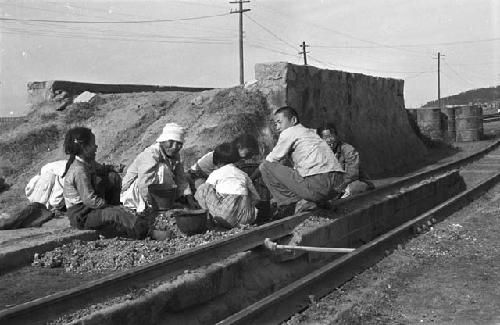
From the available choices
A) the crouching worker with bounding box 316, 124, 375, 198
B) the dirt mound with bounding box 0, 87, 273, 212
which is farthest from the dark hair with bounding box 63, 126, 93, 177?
the dirt mound with bounding box 0, 87, 273, 212

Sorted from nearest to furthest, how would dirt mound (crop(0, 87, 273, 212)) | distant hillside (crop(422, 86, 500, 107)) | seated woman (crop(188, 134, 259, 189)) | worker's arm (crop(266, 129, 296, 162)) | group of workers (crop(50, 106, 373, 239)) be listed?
group of workers (crop(50, 106, 373, 239)) < worker's arm (crop(266, 129, 296, 162)) < seated woman (crop(188, 134, 259, 189)) < dirt mound (crop(0, 87, 273, 212)) < distant hillside (crop(422, 86, 500, 107))

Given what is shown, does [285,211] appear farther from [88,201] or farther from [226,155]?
[88,201]

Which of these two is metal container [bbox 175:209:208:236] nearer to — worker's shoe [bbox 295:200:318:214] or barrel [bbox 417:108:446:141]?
worker's shoe [bbox 295:200:318:214]

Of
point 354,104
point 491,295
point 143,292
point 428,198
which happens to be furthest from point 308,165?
point 354,104

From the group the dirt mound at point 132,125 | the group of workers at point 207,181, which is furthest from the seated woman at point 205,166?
the dirt mound at point 132,125

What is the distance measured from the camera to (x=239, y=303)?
545cm

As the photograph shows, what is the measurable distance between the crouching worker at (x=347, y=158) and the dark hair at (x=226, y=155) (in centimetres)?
247

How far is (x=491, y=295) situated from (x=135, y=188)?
4.28 meters

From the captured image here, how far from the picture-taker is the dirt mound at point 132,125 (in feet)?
44.2

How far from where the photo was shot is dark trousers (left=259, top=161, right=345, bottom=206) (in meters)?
7.55

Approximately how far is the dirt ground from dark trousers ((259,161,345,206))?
107 cm

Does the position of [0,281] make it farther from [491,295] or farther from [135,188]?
[491,295]

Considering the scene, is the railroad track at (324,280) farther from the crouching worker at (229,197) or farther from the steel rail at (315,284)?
the crouching worker at (229,197)

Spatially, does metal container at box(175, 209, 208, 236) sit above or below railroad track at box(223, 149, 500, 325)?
above
